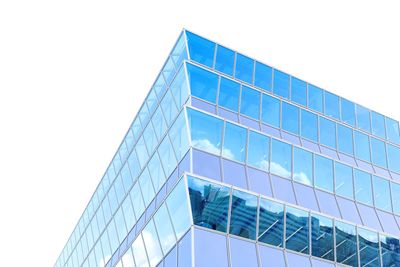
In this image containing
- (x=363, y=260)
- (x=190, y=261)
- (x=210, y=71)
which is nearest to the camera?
(x=190, y=261)

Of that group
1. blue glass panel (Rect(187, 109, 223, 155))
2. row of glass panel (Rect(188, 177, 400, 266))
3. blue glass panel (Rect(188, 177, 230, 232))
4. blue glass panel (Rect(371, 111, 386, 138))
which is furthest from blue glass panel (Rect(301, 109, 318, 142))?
blue glass panel (Rect(188, 177, 230, 232))

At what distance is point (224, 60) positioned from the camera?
98.0ft

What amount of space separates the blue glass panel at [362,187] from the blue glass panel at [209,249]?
1066 centimetres

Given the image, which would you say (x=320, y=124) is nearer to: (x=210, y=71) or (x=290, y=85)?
(x=290, y=85)

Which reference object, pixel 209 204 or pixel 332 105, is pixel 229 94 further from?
pixel 209 204

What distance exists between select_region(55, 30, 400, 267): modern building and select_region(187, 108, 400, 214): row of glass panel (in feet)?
0.16

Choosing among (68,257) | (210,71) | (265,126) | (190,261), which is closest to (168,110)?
(210,71)

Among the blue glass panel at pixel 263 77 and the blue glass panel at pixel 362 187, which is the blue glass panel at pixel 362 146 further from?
the blue glass panel at pixel 263 77

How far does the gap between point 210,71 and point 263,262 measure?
9.87m

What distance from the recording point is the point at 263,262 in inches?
803

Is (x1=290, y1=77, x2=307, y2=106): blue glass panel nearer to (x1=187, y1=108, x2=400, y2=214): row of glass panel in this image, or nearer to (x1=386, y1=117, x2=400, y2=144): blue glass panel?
(x1=187, y1=108, x2=400, y2=214): row of glass panel

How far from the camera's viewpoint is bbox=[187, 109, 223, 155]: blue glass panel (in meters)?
23.2

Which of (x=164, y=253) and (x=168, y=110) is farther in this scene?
(x=168, y=110)

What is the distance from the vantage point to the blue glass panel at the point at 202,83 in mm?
26109
